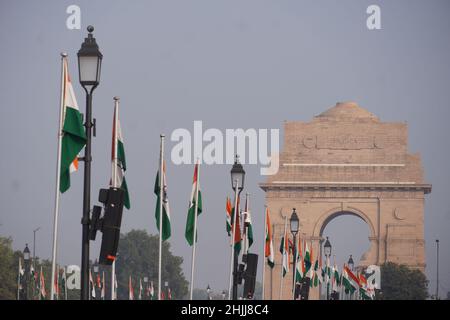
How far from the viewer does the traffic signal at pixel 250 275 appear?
37906 mm

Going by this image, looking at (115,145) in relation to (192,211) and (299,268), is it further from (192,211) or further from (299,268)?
(299,268)

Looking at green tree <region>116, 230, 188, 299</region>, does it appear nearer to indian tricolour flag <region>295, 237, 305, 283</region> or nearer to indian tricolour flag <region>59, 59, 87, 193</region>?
indian tricolour flag <region>295, 237, 305, 283</region>

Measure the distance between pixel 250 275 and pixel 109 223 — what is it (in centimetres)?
1516

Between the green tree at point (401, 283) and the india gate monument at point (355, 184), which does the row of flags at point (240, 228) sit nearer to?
the green tree at point (401, 283)

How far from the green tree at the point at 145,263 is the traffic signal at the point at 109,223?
5687 inches

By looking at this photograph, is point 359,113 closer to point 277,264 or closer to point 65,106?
point 277,264

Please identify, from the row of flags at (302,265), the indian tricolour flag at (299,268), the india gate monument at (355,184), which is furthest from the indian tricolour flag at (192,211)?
the india gate monument at (355,184)

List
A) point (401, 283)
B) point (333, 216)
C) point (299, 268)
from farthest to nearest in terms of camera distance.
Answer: point (333, 216) → point (401, 283) → point (299, 268)

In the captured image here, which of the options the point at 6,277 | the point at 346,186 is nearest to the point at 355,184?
the point at 346,186

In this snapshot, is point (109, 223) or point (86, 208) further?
point (86, 208)

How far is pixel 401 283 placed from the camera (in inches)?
3942
